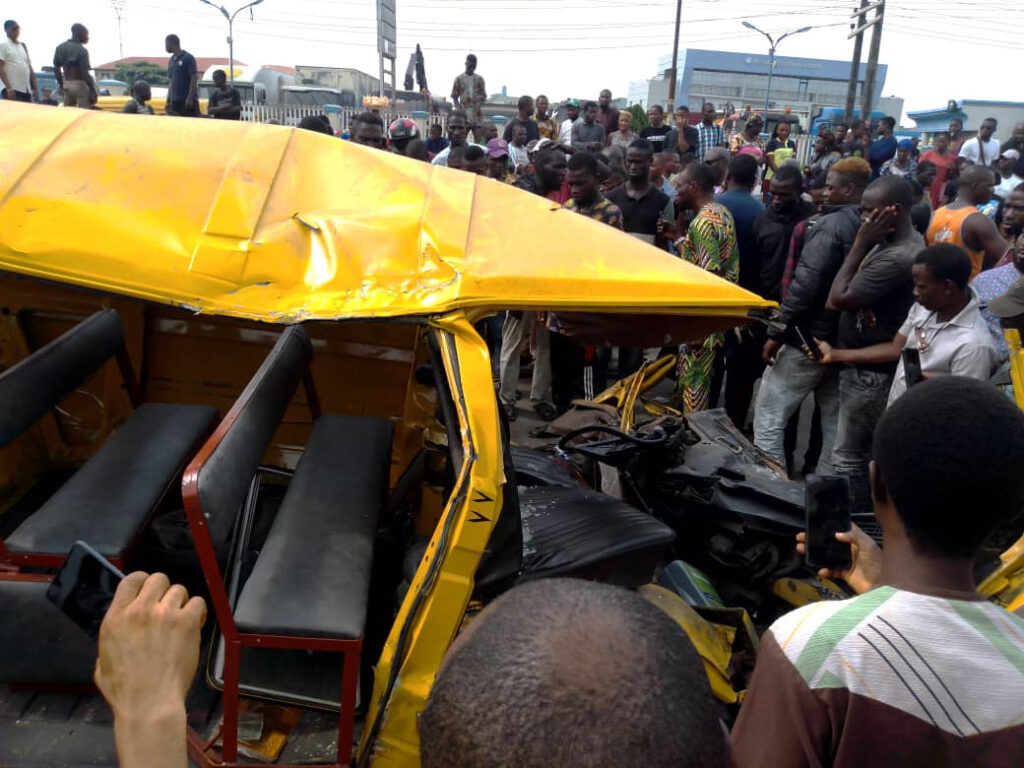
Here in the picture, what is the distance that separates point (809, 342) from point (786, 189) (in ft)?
4.79

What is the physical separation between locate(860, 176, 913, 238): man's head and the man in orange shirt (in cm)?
213

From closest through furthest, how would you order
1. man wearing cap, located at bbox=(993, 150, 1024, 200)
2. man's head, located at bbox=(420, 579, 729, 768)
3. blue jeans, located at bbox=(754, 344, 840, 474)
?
man's head, located at bbox=(420, 579, 729, 768) → blue jeans, located at bbox=(754, 344, 840, 474) → man wearing cap, located at bbox=(993, 150, 1024, 200)

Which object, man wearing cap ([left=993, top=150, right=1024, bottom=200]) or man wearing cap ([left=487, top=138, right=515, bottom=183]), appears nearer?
man wearing cap ([left=487, top=138, right=515, bottom=183])

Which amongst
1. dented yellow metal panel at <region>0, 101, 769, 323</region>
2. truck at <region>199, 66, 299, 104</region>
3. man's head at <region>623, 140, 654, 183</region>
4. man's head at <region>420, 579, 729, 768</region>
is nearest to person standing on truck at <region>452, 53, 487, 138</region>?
man's head at <region>623, 140, 654, 183</region>

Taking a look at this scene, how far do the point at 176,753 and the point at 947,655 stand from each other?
124 centimetres

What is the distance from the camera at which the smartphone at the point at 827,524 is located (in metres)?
1.96

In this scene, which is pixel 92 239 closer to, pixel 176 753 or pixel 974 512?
pixel 176 753

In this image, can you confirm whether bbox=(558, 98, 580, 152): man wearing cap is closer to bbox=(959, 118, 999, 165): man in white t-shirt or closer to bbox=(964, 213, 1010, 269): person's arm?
bbox=(959, 118, 999, 165): man in white t-shirt

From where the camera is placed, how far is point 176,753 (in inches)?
47.9

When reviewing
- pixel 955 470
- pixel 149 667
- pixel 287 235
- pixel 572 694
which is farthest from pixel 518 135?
pixel 572 694

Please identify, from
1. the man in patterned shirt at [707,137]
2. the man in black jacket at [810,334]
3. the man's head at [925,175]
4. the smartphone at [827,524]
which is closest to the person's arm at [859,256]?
the man in black jacket at [810,334]

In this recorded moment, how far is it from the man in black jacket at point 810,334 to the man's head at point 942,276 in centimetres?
100

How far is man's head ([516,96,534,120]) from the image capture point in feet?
40.3

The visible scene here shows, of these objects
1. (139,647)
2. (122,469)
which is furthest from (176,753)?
(122,469)
